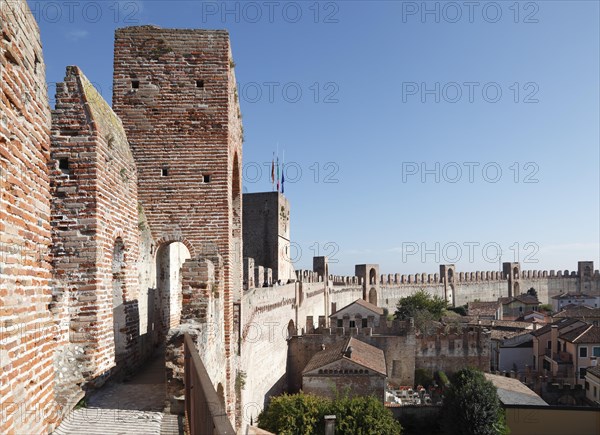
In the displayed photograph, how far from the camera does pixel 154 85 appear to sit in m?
9.78

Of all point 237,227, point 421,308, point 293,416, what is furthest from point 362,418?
point 421,308

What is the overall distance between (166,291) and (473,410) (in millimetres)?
18288

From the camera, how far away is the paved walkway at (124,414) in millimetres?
5176

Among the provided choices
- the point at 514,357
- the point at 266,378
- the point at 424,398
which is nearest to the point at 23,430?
the point at 266,378

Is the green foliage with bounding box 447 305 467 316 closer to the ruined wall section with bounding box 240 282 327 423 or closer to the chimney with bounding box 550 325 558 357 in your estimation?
the chimney with bounding box 550 325 558 357

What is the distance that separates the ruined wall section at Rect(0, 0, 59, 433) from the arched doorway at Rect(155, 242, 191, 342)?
5.62 m

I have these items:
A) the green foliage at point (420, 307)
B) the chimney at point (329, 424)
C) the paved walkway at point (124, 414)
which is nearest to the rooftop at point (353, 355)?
the chimney at point (329, 424)

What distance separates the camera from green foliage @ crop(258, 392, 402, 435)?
2002 centimetres

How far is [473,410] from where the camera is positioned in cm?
2336

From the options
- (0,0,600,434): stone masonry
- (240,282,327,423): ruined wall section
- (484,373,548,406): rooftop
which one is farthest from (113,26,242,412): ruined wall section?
(484,373,548,406): rooftop

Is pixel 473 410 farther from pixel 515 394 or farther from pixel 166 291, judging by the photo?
pixel 166 291

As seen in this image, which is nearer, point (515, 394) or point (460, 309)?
point (515, 394)

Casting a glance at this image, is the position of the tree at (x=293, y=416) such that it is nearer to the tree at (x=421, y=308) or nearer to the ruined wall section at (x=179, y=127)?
the ruined wall section at (x=179, y=127)

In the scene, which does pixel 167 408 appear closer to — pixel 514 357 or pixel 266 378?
pixel 266 378
